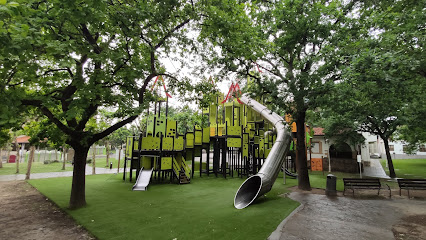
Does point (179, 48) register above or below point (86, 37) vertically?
above

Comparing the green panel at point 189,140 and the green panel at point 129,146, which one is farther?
the green panel at point 189,140

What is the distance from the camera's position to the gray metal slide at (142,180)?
499 inches

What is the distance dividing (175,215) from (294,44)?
9.88 meters

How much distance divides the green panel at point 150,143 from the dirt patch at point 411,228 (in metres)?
12.4

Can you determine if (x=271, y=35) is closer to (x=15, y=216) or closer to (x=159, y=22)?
(x=159, y=22)

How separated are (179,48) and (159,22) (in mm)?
3343

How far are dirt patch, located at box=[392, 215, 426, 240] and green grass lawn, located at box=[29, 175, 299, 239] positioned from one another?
299 cm

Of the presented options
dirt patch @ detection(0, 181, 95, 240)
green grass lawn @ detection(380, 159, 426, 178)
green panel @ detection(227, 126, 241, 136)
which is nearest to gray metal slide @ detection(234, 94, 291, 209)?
green panel @ detection(227, 126, 241, 136)

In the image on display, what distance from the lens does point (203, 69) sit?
467 inches

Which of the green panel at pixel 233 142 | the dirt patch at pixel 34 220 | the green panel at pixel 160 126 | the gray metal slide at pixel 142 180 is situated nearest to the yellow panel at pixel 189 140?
the green panel at pixel 160 126

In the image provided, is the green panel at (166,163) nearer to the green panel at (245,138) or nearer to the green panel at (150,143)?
the green panel at (150,143)

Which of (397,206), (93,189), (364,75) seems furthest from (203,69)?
(397,206)

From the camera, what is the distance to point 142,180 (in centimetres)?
1373

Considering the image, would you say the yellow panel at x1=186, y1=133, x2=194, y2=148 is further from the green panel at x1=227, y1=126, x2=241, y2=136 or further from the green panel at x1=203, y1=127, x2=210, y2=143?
the green panel at x1=227, y1=126, x2=241, y2=136
